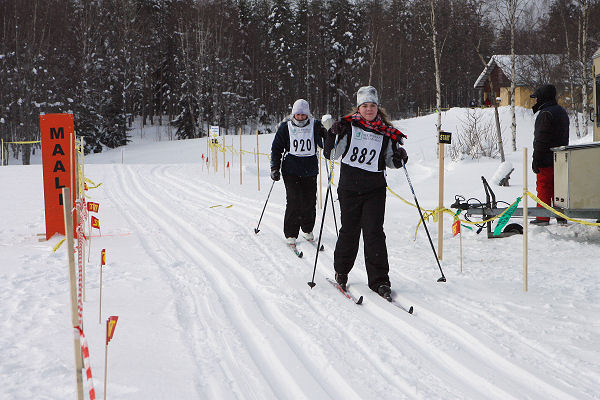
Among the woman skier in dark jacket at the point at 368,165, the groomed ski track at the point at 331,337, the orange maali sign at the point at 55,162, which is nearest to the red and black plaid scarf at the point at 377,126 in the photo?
the woman skier in dark jacket at the point at 368,165

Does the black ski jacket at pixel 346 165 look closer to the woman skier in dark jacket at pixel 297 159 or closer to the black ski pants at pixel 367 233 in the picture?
the black ski pants at pixel 367 233

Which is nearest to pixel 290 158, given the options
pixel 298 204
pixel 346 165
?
pixel 298 204

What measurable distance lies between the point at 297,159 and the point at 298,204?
1.87ft

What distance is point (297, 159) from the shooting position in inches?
252

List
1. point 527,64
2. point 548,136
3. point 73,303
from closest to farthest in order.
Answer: point 73,303 < point 548,136 < point 527,64

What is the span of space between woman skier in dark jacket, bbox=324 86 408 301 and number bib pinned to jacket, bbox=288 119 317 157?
6.02 feet

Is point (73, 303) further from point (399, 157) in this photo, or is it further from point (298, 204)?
point (298, 204)

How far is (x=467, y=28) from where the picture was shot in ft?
83.0

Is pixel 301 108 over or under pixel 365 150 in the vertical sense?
over

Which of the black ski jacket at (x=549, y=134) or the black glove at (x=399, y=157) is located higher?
the black ski jacket at (x=549, y=134)

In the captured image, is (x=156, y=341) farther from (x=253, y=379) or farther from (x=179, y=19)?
(x=179, y=19)

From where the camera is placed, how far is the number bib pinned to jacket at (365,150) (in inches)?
177

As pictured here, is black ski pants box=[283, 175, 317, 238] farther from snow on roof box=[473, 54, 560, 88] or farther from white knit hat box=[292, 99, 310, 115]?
snow on roof box=[473, 54, 560, 88]

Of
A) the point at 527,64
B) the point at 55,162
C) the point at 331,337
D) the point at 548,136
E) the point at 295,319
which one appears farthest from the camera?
the point at 527,64
